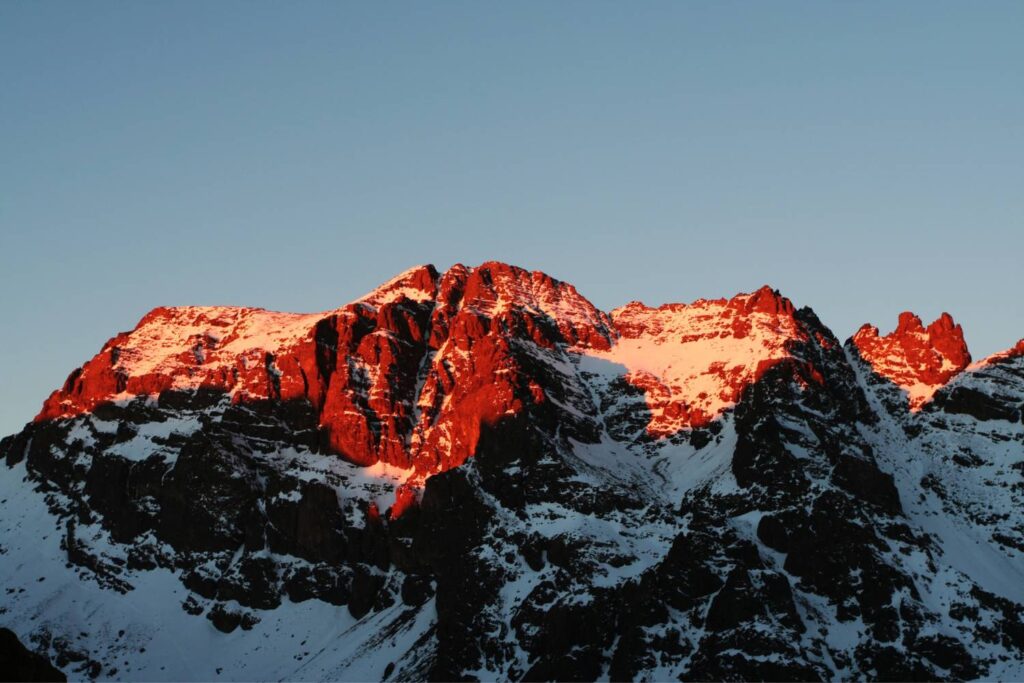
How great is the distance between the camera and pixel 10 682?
3022 inches
